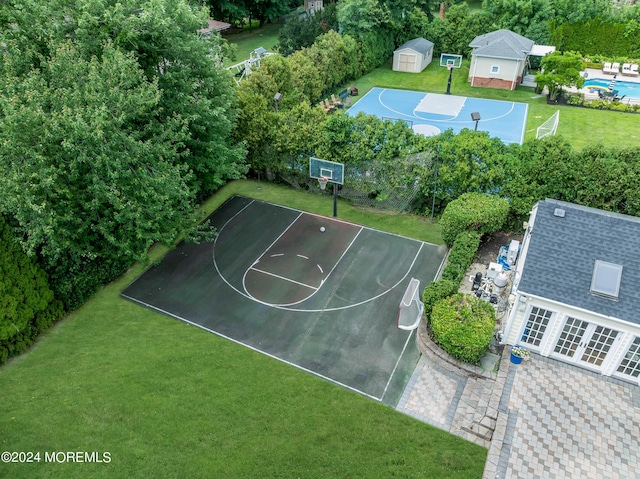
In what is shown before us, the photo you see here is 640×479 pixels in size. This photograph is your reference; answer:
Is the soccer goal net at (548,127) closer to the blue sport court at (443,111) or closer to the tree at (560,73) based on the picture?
the blue sport court at (443,111)

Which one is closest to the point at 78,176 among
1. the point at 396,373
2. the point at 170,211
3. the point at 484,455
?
the point at 170,211

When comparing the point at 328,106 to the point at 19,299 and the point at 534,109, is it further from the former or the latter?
the point at 19,299

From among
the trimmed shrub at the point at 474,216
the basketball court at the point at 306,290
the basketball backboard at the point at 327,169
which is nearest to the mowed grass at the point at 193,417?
the basketball court at the point at 306,290

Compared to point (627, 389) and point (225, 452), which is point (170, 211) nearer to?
point (225, 452)

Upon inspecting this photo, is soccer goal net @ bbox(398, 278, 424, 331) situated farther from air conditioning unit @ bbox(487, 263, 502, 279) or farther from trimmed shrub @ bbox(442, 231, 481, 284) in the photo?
air conditioning unit @ bbox(487, 263, 502, 279)

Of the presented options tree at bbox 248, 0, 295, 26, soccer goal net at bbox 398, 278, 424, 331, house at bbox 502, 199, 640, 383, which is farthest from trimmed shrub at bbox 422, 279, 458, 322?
tree at bbox 248, 0, 295, 26

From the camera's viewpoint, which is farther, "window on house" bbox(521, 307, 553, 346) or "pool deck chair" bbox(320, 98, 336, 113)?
"pool deck chair" bbox(320, 98, 336, 113)

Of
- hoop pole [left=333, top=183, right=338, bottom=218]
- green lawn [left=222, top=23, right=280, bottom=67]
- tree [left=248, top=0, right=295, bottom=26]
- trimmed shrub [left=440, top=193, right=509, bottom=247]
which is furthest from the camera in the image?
tree [left=248, top=0, right=295, bottom=26]
